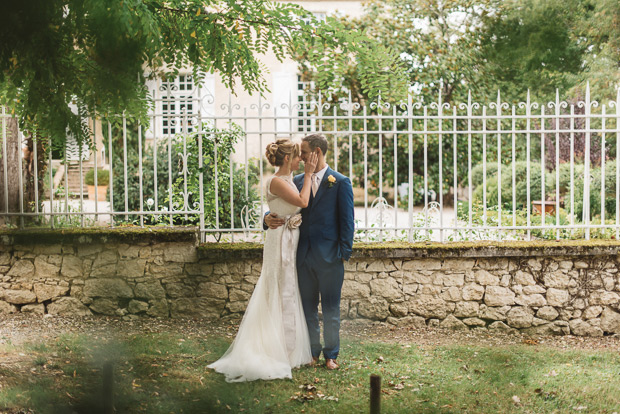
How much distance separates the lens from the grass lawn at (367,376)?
3.72 m

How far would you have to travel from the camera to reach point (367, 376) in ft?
14.7

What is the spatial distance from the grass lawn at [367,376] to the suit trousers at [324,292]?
0.78ft

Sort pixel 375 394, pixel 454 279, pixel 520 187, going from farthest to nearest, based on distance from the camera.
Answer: pixel 520 187 → pixel 454 279 → pixel 375 394

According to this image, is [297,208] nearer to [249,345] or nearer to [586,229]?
[249,345]

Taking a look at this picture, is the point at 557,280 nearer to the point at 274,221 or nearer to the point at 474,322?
the point at 474,322

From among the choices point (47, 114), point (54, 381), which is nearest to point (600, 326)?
point (54, 381)

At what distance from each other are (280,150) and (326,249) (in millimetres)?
766

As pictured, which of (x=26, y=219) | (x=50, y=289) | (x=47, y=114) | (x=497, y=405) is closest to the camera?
(x=47, y=114)

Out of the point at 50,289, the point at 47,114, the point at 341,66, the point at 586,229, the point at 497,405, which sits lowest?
the point at 497,405

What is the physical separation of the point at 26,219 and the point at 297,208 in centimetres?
311

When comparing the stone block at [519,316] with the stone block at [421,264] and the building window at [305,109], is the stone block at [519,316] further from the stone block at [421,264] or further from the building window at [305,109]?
the building window at [305,109]

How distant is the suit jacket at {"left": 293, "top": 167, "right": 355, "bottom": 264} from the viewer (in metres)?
4.52

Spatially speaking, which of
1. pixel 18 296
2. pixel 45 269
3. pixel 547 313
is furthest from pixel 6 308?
pixel 547 313

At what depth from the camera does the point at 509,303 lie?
5.88 meters
